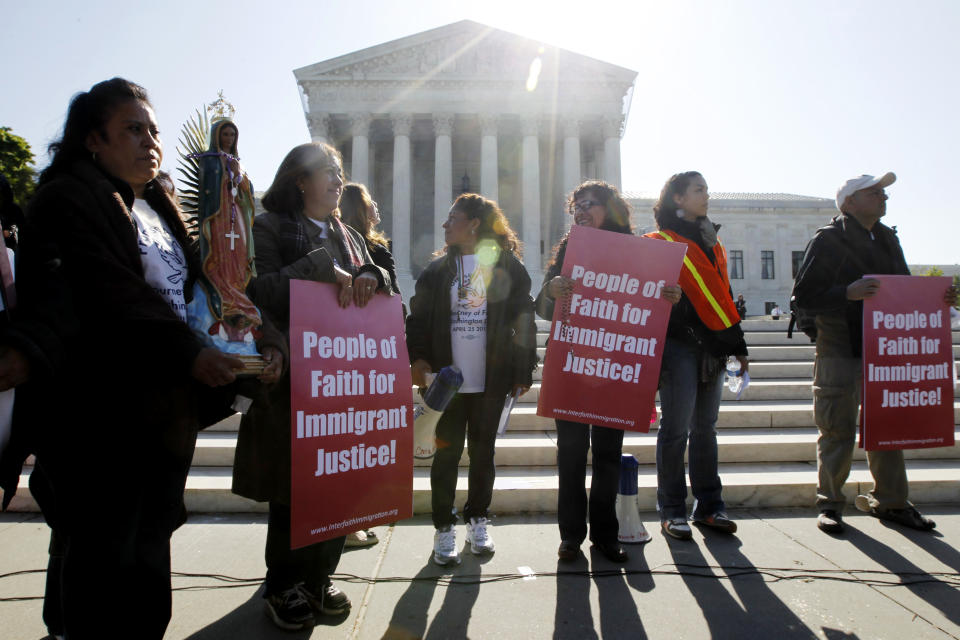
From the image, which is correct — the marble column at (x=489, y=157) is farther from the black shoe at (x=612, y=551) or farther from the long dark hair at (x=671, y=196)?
the black shoe at (x=612, y=551)

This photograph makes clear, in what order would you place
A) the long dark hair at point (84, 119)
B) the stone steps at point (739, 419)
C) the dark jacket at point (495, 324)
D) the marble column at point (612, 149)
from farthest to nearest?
the marble column at point (612, 149), the stone steps at point (739, 419), the dark jacket at point (495, 324), the long dark hair at point (84, 119)

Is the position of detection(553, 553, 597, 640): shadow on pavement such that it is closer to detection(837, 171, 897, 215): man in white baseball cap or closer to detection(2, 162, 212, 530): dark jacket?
detection(2, 162, 212, 530): dark jacket

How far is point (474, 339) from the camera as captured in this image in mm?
3764

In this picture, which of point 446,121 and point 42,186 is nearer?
point 42,186

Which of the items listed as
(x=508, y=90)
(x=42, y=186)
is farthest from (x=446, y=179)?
(x=42, y=186)

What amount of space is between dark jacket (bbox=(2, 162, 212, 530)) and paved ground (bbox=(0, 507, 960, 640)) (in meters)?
1.24

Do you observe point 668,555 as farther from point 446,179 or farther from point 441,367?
point 446,179

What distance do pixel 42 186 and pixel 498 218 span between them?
102 inches

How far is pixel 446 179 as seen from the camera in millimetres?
30844

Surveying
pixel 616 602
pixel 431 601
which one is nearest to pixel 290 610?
pixel 431 601

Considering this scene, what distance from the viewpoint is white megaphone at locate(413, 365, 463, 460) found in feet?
11.0

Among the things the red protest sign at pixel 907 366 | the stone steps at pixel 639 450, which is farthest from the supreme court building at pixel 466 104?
the red protest sign at pixel 907 366

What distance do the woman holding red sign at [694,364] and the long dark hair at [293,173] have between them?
7.77 feet

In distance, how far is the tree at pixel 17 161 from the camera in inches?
720
